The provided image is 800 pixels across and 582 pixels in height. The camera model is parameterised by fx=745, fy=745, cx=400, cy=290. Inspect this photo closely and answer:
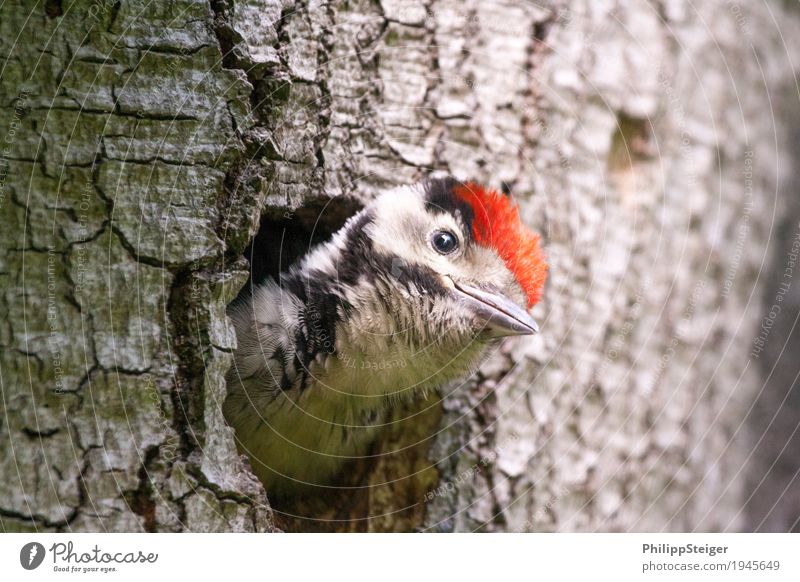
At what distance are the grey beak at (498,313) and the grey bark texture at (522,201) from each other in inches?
5.9

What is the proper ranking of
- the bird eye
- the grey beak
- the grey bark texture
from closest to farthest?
the grey bark texture
the grey beak
the bird eye

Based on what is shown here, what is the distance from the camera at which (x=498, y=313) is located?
4.57ft

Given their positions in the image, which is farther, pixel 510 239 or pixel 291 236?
pixel 291 236

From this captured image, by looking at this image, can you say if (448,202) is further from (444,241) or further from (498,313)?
(498,313)

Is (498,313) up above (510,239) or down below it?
below

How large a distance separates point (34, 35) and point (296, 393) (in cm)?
77

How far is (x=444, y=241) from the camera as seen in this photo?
1496 millimetres

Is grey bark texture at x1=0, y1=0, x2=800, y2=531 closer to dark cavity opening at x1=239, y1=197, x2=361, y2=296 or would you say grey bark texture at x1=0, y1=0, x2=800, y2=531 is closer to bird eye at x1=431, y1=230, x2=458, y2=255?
dark cavity opening at x1=239, y1=197, x2=361, y2=296

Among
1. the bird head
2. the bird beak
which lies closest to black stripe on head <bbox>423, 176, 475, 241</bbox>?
the bird head

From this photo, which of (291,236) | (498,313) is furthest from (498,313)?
(291,236)

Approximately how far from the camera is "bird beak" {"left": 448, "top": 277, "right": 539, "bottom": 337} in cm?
139

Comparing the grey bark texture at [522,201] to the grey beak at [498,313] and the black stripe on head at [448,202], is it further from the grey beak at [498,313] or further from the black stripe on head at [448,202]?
the grey beak at [498,313]

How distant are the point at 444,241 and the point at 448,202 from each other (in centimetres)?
8

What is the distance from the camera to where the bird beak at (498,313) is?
4.55ft
